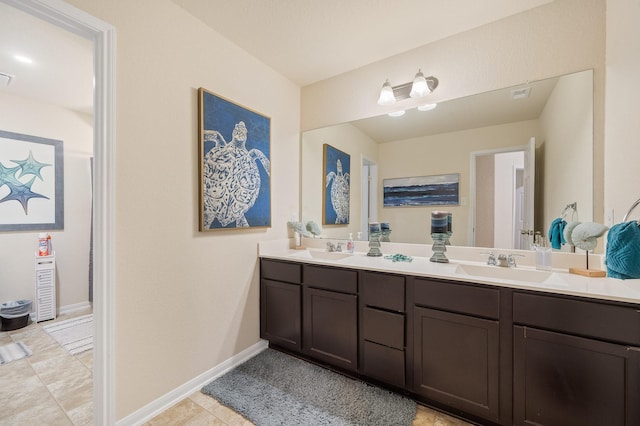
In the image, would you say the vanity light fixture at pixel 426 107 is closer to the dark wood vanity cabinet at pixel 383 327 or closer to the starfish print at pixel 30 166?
the dark wood vanity cabinet at pixel 383 327

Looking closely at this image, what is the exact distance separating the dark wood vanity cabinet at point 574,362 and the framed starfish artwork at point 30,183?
14.2 ft

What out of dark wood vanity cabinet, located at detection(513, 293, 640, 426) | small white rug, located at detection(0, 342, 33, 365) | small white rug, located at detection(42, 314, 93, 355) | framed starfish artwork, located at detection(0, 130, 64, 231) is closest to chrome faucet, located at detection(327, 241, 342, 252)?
dark wood vanity cabinet, located at detection(513, 293, 640, 426)

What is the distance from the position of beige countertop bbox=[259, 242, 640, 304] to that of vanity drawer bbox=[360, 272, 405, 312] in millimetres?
51

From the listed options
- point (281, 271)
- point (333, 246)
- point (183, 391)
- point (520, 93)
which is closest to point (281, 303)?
point (281, 271)

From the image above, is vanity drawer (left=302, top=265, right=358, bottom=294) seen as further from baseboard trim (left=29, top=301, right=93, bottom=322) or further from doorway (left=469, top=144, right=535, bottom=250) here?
baseboard trim (left=29, top=301, right=93, bottom=322)

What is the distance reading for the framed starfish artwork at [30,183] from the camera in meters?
2.69

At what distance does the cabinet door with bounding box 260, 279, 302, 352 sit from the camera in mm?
2064

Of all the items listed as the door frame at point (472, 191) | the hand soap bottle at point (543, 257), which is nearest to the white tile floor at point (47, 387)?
the door frame at point (472, 191)

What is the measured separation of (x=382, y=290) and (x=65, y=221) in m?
3.68

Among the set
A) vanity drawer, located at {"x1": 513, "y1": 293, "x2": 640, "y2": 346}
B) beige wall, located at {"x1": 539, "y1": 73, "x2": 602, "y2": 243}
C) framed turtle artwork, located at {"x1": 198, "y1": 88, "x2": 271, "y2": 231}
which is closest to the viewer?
vanity drawer, located at {"x1": 513, "y1": 293, "x2": 640, "y2": 346}

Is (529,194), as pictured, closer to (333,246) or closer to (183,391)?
(333,246)

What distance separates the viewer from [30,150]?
9.27ft

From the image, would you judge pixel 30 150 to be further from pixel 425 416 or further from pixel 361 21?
pixel 425 416

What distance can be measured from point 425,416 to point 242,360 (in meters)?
1.34
